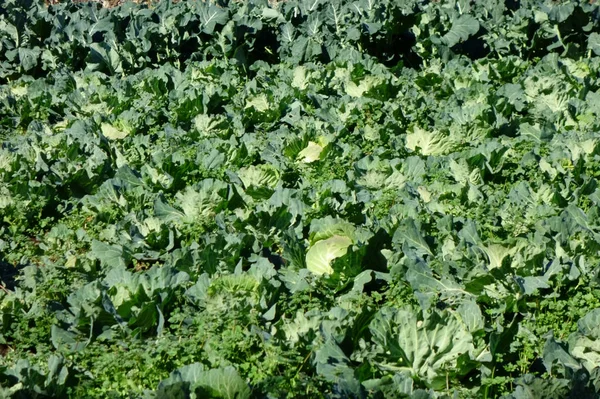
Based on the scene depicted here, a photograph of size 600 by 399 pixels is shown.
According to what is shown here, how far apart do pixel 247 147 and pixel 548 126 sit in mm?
2495

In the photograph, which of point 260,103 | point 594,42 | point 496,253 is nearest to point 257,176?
point 260,103

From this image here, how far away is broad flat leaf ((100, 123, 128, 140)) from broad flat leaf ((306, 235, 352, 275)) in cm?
310

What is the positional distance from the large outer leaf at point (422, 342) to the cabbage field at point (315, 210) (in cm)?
1

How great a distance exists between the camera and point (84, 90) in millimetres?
8156

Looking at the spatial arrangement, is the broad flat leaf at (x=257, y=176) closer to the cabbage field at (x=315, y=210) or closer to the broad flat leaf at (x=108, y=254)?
the cabbage field at (x=315, y=210)

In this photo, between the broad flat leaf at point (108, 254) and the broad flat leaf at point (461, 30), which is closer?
the broad flat leaf at point (108, 254)

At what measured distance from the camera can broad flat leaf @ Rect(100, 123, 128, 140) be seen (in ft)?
23.2

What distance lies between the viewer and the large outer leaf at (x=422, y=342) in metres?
3.65

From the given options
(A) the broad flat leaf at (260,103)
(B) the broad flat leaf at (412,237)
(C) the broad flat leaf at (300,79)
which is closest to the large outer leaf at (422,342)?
(B) the broad flat leaf at (412,237)

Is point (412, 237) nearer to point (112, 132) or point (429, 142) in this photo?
point (429, 142)

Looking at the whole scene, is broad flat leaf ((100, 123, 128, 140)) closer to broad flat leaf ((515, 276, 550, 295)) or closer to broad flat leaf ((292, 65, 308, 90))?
broad flat leaf ((292, 65, 308, 90))

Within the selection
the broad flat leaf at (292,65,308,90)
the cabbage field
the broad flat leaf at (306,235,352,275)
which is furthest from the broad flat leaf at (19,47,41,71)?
the broad flat leaf at (306,235,352,275)

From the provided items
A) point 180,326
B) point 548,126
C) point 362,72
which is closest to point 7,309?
point 180,326

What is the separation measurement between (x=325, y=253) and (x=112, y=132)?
3.26m
